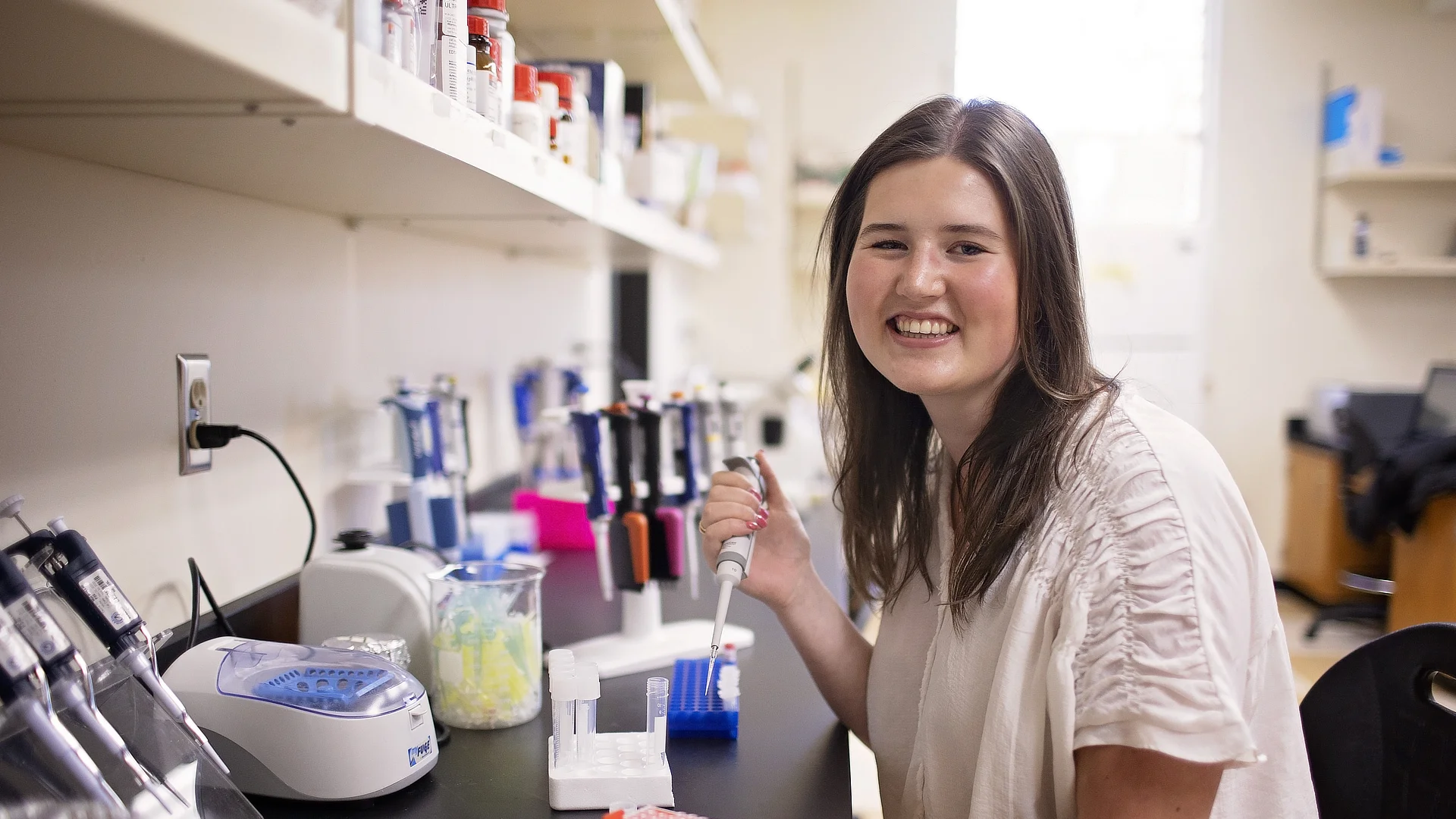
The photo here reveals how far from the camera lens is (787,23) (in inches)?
186

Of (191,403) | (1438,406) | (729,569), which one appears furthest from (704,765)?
(1438,406)

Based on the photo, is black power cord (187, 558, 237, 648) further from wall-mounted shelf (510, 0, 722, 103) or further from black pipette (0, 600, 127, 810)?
wall-mounted shelf (510, 0, 722, 103)

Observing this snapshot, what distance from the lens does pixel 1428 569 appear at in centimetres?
379

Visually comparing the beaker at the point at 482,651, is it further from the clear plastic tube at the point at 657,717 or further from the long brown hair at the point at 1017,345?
the long brown hair at the point at 1017,345

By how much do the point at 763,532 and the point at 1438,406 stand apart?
3865 millimetres

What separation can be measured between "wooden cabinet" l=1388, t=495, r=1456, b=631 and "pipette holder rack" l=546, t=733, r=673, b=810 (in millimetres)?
3596

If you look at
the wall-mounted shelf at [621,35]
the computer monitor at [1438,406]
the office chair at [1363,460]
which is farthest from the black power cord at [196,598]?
the computer monitor at [1438,406]

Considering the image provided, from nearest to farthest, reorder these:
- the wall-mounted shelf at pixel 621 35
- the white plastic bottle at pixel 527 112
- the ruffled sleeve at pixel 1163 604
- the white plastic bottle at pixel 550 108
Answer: the ruffled sleeve at pixel 1163 604 < the white plastic bottle at pixel 527 112 < the white plastic bottle at pixel 550 108 < the wall-mounted shelf at pixel 621 35

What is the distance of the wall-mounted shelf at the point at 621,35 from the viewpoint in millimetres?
1818

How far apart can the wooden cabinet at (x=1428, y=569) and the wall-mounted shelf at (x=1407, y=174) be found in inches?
61.4

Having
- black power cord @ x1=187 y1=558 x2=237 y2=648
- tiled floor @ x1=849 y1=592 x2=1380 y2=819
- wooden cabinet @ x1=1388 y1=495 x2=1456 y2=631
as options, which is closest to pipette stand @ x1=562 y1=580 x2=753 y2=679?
black power cord @ x1=187 y1=558 x2=237 y2=648

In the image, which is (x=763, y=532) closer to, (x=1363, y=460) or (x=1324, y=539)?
(x=1363, y=460)

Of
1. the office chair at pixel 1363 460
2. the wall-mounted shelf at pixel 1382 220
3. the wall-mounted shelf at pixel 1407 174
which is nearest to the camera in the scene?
the office chair at pixel 1363 460

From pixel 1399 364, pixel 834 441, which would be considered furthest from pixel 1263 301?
pixel 834 441
